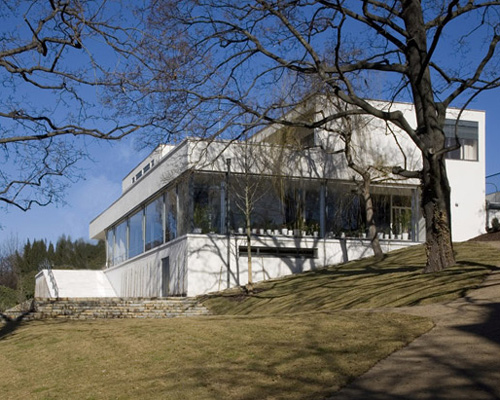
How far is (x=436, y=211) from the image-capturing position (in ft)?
56.0

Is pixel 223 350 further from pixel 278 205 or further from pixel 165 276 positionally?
pixel 165 276

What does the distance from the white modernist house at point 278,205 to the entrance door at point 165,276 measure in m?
0.09

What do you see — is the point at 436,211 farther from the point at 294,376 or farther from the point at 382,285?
the point at 294,376

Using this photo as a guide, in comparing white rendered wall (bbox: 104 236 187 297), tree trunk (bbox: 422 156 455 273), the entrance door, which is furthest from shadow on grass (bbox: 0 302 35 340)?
tree trunk (bbox: 422 156 455 273)

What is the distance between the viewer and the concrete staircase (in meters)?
20.4

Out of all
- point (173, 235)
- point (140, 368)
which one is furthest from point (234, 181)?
point (140, 368)

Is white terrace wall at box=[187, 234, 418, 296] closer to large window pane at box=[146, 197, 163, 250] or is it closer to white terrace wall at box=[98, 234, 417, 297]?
white terrace wall at box=[98, 234, 417, 297]

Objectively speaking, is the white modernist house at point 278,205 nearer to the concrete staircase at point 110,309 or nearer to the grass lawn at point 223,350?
the concrete staircase at point 110,309

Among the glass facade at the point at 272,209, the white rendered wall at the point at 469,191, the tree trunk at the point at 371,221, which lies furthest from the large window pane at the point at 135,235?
the white rendered wall at the point at 469,191

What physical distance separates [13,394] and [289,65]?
9913mm

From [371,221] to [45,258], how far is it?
1722 inches

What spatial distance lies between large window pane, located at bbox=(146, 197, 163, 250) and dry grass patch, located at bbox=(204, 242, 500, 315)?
5745mm

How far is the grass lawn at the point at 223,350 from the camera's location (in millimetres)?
9094

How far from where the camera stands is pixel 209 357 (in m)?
10.7
